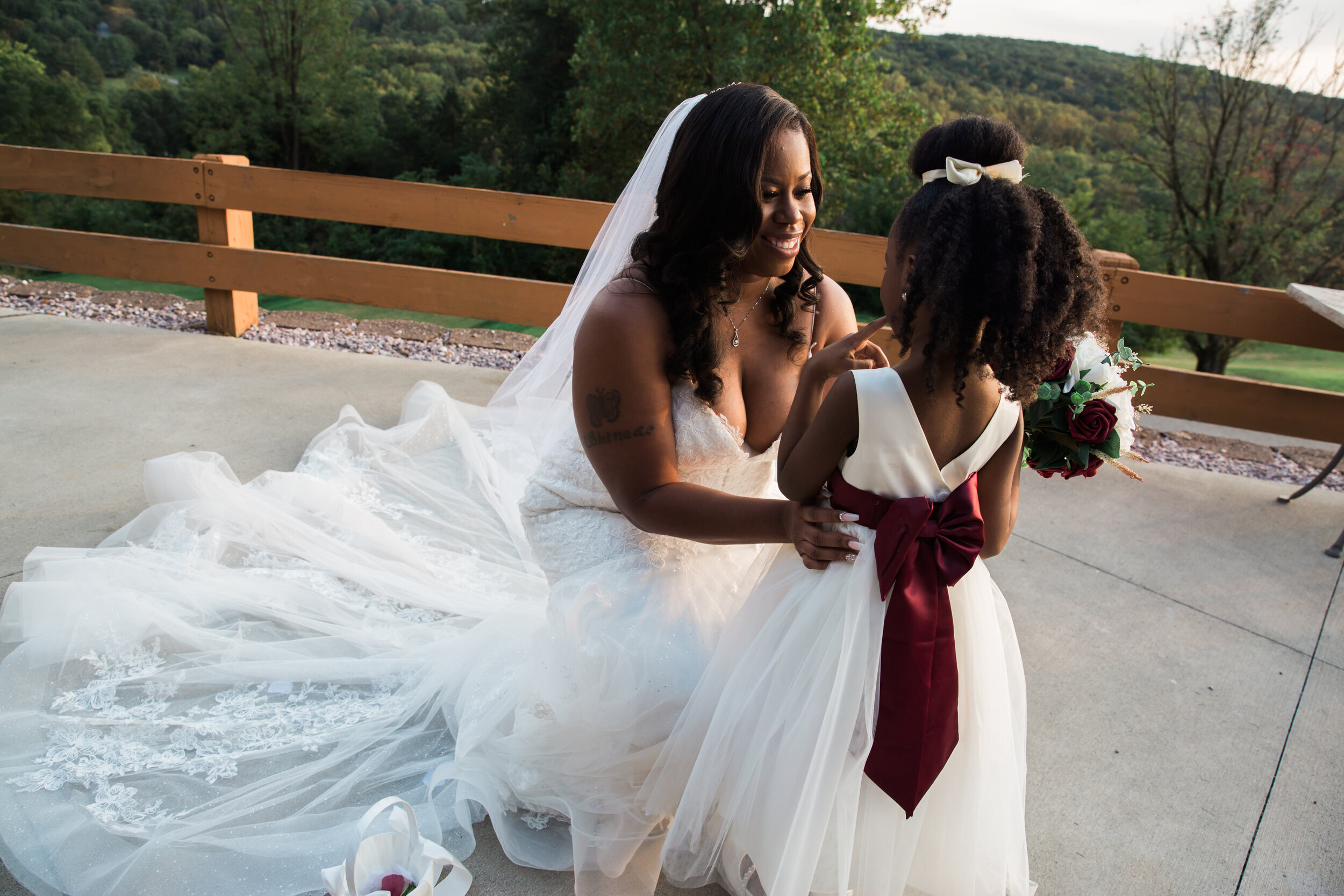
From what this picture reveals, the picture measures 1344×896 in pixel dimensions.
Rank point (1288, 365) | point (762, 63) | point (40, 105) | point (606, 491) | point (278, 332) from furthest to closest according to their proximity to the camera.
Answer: point (40, 105) < point (1288, 365) < point (762, 63) < point (278, 332) < point (606, 491)

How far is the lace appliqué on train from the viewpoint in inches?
72.1

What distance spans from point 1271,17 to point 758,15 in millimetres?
5472

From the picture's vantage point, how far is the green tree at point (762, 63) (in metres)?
9.41

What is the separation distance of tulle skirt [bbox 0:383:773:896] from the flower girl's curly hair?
2.41ft

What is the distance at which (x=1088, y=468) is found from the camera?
5.82ft

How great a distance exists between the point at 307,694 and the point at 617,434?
1078 mm

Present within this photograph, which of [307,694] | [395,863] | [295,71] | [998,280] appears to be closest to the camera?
[998,280]

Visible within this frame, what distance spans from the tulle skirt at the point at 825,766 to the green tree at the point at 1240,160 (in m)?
10.4

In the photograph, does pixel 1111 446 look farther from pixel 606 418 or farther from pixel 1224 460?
pixel 1224 460

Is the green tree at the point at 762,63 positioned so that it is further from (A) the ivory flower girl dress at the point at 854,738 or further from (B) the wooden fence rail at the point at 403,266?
(A) the ivory flower girl dress at the point at 854,738

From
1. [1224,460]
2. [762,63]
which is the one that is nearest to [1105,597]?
[1224,460]

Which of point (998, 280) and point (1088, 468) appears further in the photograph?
point (1088, 468)

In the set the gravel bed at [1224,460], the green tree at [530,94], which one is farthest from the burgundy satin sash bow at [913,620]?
the green tree at [530,94]

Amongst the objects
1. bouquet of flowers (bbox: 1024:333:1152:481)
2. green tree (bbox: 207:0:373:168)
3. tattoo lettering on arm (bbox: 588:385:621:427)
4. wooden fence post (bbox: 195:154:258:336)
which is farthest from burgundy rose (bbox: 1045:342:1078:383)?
green tree (bbox: 207:0:373:168)
